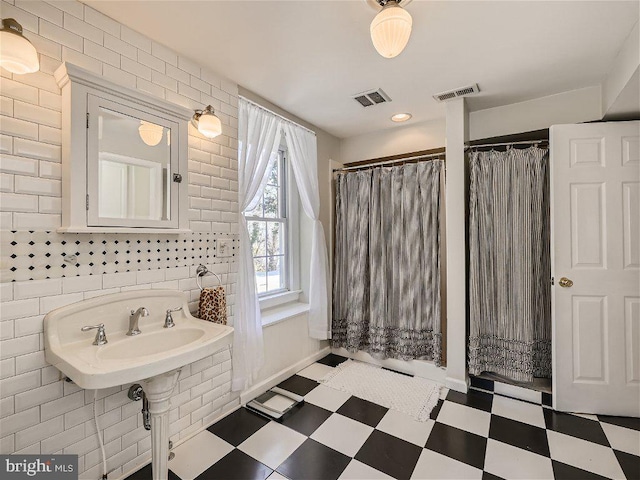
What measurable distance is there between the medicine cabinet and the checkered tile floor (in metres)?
1.35

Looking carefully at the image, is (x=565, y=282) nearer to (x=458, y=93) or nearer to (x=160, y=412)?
(x=458, y=93)

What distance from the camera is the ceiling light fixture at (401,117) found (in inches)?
108

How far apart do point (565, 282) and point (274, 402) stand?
227 cm

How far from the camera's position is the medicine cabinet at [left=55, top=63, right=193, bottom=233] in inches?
54.3

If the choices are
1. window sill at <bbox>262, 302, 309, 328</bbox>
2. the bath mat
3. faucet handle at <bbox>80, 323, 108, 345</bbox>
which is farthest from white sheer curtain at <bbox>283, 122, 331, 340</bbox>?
faucet handle at <bbox>80, 323, 108, 345</bbox>

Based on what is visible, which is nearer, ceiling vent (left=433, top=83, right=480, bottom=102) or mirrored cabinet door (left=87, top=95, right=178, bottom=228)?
mirrored cabinet door (left=87, top=95, right=178, bottom=228)

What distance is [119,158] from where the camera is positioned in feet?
5.12

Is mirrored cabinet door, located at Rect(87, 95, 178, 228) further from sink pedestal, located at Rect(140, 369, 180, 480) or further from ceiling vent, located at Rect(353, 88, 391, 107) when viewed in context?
ceiling vent, located at Rect(353, 88, 391, 107)

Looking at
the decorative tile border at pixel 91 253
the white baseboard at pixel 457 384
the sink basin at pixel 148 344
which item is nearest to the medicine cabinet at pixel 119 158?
the decorative tile border at pixel 91 253

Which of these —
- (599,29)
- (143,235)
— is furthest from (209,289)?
(599,29)

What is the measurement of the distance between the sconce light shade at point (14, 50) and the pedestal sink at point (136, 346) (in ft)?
3.28

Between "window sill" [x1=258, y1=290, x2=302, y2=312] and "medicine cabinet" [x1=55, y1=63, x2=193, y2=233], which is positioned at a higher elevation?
"medicine cabinet" [x1=55, y1=63, x2=193, y2=233]

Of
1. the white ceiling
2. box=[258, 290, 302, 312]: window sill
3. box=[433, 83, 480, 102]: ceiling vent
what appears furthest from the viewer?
box=[258, 290, 302, 312]: window sill

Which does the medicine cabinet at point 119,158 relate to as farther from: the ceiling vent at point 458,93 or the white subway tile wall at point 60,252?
the ceiling vent at point 458,93
